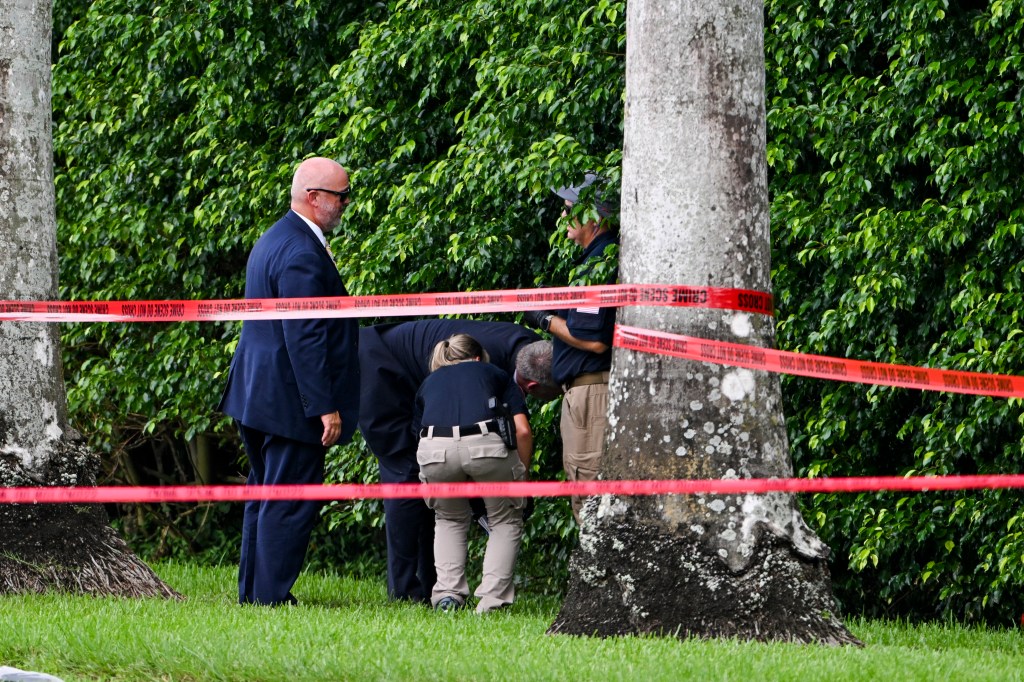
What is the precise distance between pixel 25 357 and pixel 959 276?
4.79 metres

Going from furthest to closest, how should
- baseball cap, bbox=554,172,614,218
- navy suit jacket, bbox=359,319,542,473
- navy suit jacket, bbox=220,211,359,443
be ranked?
1. navy suit jacket, bbox=359,319,542,473
2. baseball cap, bbox=554,172,614,218
3. navy suit jacket, bbox=220,211,359,443

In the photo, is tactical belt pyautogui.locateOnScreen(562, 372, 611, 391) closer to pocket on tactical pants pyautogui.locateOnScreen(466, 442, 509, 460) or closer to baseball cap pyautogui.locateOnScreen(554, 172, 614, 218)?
pocket on tactical pants pyautogui.locateOnScreen(466, 442, 509, 460)

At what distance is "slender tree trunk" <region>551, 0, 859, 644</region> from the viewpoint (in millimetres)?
5863

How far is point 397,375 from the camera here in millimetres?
8547

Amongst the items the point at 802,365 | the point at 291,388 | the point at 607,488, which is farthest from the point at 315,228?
the point at 802,365

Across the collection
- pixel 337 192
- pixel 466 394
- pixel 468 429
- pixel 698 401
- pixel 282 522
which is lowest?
pixel 282 522

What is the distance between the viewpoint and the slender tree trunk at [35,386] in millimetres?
7484

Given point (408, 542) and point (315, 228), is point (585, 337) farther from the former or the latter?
point (408, 542)

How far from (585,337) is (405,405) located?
1.55 meters

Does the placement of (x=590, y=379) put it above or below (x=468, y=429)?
above

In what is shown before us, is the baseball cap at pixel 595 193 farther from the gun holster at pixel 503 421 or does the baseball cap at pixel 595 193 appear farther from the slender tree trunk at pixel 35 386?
the slender tree trunk at pixel 35 386

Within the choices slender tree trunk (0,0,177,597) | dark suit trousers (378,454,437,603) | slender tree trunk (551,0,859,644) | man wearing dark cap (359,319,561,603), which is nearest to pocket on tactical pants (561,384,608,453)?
man wearing dark cap (359,319,561,603)

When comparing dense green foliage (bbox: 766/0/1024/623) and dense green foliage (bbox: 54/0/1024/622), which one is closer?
dense green foliage (bbox: 766/0/1024/623)

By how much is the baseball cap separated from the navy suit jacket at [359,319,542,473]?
2.62ft
